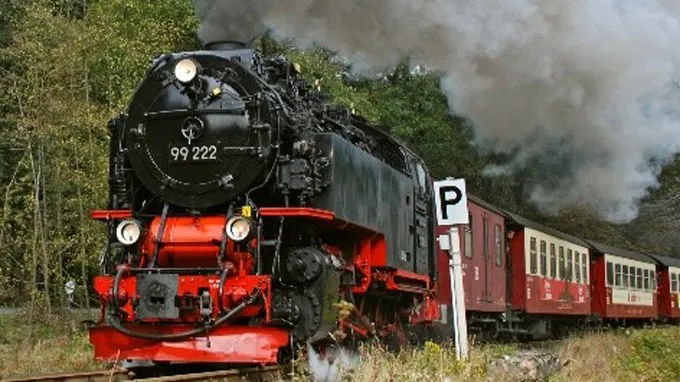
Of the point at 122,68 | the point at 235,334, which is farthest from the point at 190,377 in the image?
the point at 122,68

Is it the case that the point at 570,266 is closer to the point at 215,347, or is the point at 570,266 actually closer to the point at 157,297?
the point at 215,347

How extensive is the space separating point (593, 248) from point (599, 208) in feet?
19.8

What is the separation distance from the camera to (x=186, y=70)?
343 inches

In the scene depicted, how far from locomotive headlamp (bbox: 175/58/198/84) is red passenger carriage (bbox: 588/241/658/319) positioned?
51.5 feet

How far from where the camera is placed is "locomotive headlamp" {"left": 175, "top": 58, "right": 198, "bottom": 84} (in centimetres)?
869

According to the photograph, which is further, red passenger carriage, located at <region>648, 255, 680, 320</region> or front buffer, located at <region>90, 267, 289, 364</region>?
red passenger carriage, located at <region>648, 255, 680, 320</region>

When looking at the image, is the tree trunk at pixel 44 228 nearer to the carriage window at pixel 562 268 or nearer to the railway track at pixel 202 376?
the railway track at pixel 202 376

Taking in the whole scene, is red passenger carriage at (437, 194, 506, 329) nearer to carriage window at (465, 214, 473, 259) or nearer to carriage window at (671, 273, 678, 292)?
carriage window at (465, 214, 473, 259)

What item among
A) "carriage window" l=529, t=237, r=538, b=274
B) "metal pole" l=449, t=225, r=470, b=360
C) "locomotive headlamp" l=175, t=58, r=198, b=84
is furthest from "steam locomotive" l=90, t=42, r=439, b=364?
"carriage window" l=529, t=237, r=538, b=274

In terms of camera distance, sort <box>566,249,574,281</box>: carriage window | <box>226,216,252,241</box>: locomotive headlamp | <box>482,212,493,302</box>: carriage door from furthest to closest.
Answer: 1. <box>566,249,574,281</box>: carriage window
2. <box>482,212,493,302</box>: carriage door
3. <box>226,216,252,241</box>: locomotive headlamp

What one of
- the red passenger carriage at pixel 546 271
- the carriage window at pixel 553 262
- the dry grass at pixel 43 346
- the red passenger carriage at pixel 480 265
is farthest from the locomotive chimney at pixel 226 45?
the carriage window at pixel 553 262

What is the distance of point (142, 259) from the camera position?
28.0ft

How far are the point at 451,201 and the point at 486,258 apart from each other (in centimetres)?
690

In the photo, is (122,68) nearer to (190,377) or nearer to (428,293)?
(428,293)
